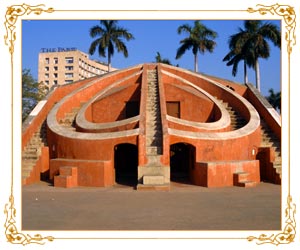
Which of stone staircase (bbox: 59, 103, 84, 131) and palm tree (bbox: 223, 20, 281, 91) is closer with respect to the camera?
stone staircase (bbox: 59, 103, 84, 131)

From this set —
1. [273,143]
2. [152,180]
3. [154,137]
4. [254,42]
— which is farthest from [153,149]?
[254,42]

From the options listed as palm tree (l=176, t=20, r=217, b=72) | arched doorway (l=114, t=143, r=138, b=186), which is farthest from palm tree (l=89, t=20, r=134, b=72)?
arched doorway (l=114, t=143, r=138, b=186)

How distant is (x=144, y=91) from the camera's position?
43.5ft

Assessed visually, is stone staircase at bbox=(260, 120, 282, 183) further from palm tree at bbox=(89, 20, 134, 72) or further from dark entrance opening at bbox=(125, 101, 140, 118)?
palm tree at bbox=(89, 20, 134, 72)

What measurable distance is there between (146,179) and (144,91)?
16.1 feet

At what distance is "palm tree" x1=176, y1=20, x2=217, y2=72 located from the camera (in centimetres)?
2775

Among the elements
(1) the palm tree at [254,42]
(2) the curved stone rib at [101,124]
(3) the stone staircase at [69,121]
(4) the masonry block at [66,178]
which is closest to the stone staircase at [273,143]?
(2) the curved stone rib at [101,124]

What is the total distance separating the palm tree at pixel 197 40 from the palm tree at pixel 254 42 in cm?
366

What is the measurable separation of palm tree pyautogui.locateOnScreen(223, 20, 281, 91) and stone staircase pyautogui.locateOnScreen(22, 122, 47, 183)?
1548 centimetres

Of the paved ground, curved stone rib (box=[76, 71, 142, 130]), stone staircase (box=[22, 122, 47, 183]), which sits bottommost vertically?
the paved ground

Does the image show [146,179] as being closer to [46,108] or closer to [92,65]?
[46,108]

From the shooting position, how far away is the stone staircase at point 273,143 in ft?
35.6
